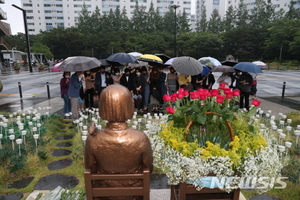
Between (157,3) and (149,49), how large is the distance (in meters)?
41.1

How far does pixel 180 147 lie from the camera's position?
2.24 metres

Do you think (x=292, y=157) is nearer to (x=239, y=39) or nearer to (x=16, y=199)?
(x=16, y=199)

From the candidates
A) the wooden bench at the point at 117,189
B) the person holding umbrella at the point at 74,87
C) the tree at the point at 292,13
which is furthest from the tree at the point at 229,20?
the wooden bench at the point at 117,189

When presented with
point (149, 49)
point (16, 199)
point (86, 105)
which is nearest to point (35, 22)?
point (149, 49)

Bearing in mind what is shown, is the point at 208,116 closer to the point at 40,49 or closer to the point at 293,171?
the point at 293,171

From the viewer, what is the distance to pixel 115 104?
184 cm

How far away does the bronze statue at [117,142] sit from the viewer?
6.08ft

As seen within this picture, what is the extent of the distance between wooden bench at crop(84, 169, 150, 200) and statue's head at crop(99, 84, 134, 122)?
1.55 feet

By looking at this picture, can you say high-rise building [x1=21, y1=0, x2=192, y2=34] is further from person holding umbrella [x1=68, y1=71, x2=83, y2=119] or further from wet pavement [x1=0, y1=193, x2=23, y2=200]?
wet pavement [x1=0, y1=193, x2=23, y2=200]

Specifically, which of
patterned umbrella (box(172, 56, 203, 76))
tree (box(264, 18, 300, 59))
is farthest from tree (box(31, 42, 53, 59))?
patterned umbrella (box(172, 56, 203, 76))

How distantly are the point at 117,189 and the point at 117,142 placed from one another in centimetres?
43

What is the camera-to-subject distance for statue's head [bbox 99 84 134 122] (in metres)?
1.83

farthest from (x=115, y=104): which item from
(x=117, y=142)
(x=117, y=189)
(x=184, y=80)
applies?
(x=184, y=80)

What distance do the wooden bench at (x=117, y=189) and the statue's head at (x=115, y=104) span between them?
0.47 meters
